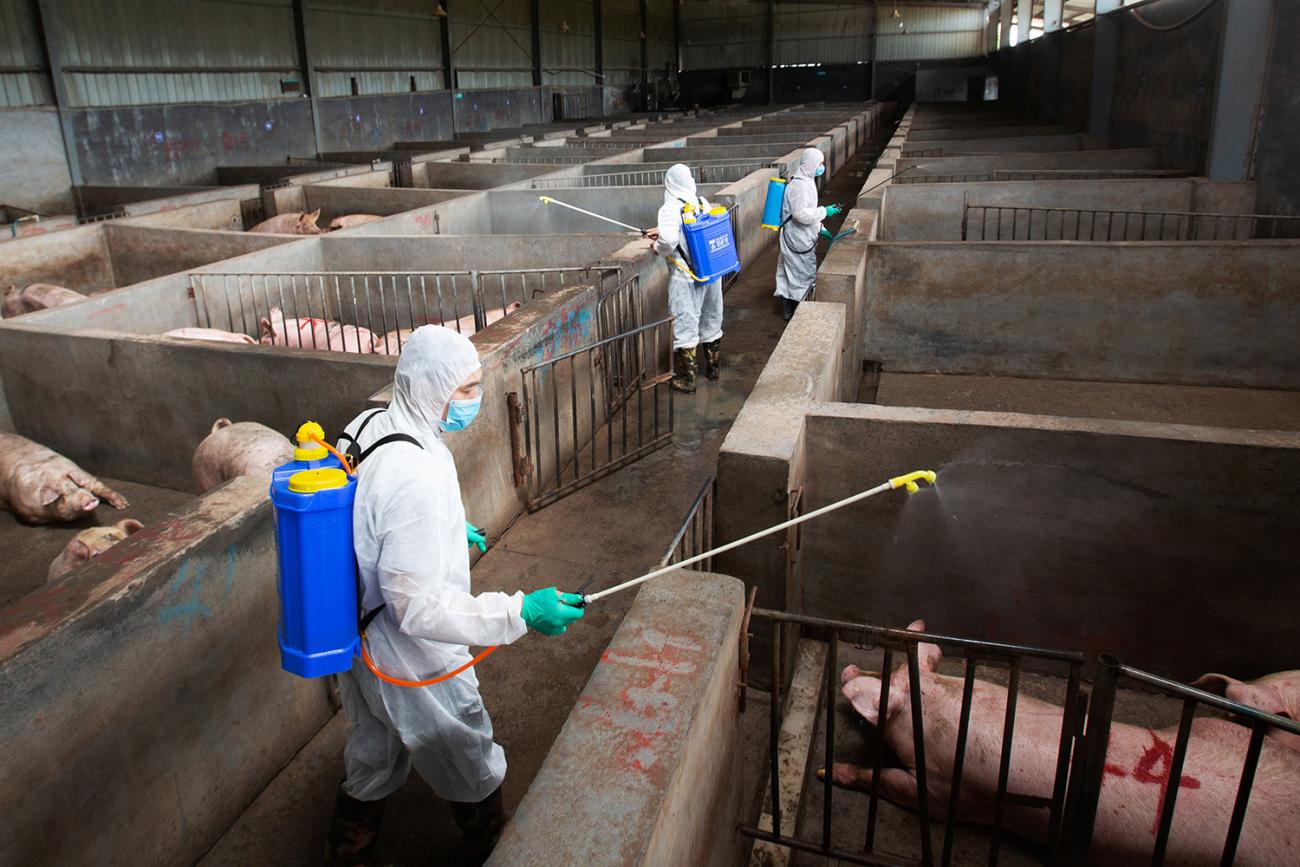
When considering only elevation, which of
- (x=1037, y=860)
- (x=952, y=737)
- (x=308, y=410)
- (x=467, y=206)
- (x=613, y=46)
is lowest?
(x=1037, y=860)

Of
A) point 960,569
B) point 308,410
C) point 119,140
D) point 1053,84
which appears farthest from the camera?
point 1053,84

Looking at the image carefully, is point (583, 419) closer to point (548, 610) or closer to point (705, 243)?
point (705, 243)

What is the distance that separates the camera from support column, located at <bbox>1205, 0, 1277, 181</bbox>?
11320mm

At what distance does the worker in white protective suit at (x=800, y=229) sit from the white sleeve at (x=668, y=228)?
1.97 metres

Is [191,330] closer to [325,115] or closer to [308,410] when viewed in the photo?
[308,410]

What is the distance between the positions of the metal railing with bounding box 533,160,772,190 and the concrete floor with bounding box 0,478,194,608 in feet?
26.9

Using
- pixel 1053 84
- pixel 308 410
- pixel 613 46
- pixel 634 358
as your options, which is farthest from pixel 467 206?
pixel 613 46

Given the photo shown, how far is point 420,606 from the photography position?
2891 mm

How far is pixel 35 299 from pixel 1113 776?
9.66 metres

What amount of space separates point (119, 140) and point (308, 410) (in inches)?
539

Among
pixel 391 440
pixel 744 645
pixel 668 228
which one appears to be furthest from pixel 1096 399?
pixel 391 440

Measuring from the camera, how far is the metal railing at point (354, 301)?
8.28 meters

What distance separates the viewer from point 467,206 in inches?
477

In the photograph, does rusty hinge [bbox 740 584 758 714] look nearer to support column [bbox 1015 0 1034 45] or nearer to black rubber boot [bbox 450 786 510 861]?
black rubber boot [bbox 450 786 510 861]
